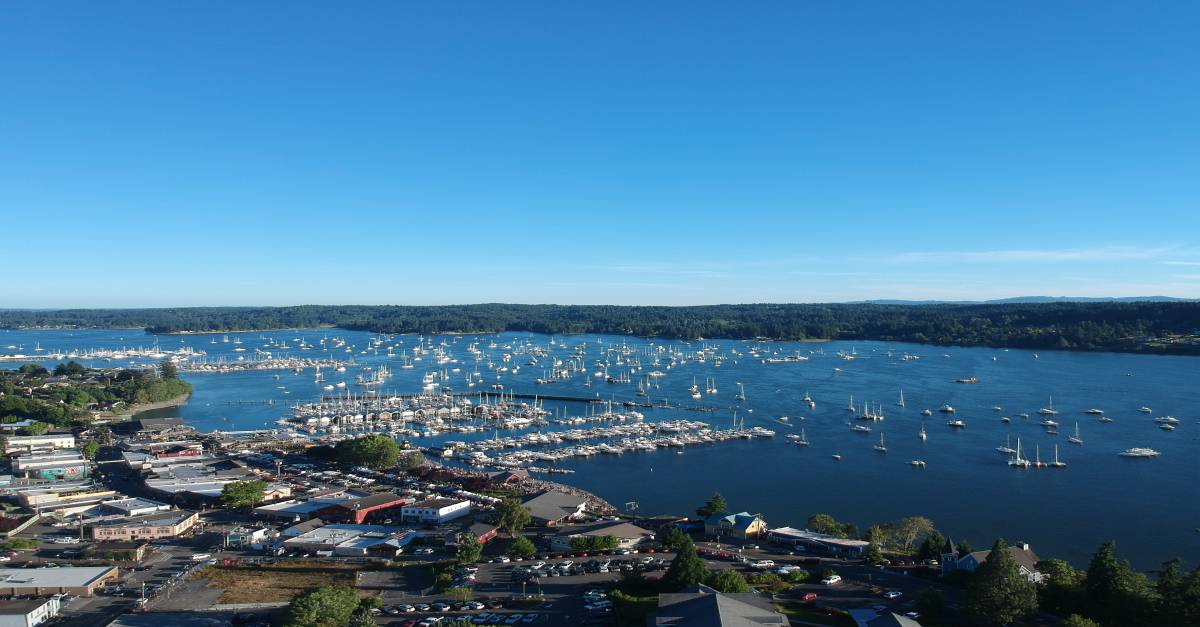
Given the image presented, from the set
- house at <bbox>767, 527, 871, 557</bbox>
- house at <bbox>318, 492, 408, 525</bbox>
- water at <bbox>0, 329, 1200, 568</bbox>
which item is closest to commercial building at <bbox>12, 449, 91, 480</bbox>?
house at <bbox>318, 492, 408, 525</bbox>

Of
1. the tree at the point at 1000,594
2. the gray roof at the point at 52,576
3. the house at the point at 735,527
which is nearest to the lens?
the tree at the point at 1000,594

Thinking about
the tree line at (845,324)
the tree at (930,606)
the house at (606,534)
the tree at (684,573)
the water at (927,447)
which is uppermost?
the tree line at (845,324)

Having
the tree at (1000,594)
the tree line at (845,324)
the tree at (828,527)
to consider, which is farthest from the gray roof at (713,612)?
the tree line at (845,324)

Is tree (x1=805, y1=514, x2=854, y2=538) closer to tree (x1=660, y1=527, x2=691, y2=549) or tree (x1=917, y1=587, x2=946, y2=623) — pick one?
tree (x1=660, y1=527, x2=691, y2=549)

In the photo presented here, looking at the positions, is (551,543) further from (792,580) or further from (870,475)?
(870,475)

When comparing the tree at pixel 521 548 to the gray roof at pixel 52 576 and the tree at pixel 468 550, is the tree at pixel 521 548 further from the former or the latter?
the gray roof at pixel 52 576

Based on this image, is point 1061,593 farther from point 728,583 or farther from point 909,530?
point 909,530

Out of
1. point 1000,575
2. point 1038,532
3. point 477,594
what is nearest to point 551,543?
point 477,594
